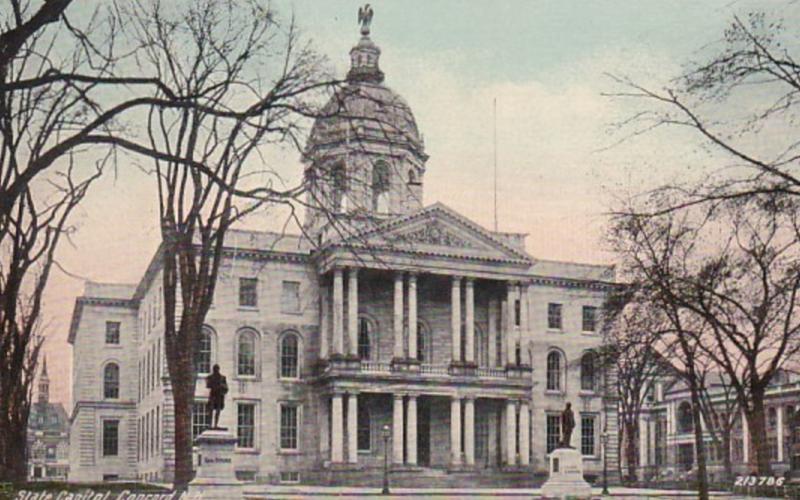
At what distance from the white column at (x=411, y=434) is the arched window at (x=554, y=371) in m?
11.0

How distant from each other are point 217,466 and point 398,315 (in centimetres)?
3065

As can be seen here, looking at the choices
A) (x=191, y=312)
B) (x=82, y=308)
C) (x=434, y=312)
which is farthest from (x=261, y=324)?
(x=191, y=312)

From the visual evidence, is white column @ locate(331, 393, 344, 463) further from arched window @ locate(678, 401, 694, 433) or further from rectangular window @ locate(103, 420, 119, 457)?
arched window @ locate(678, 401, 694, 433)

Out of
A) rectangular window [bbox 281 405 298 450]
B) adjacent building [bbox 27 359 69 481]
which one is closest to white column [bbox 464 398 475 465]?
rectangular window [bbox 281 405 298 450]

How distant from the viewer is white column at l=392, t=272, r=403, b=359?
5622cm

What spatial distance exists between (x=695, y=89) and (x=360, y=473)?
41915 millimetres

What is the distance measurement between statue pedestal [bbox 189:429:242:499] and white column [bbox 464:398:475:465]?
31289mm

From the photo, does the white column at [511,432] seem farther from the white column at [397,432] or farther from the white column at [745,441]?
the white column at [745,441]

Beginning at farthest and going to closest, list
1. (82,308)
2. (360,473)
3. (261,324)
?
(82,308) → (261,324) → (360,473)

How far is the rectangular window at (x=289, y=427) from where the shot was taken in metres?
57.4

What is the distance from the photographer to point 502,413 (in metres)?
59.5

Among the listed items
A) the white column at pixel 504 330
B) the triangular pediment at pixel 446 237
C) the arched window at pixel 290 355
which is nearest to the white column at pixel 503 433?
the white column at pixel 504 330

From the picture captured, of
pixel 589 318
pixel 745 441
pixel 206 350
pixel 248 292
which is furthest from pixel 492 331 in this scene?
pixel 745 441

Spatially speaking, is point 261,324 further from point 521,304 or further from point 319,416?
point 521,304
